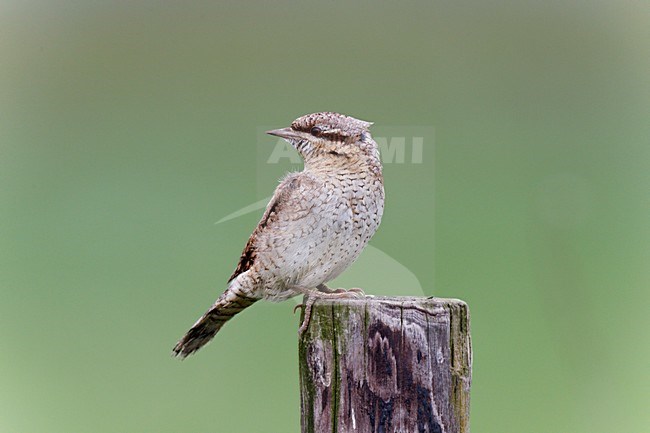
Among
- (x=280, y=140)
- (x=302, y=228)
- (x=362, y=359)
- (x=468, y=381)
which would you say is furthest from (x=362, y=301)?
(x=280, y=140)

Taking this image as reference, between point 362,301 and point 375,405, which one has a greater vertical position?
point 362,301

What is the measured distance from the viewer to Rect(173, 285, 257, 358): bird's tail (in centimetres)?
303

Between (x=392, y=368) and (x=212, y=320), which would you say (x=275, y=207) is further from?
(x=392, y=368)

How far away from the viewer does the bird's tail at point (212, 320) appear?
303cm

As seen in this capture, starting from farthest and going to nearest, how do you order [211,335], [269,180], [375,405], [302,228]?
1. [269,180]
2. [211,335]
3. [302,228]
4. [375,405]

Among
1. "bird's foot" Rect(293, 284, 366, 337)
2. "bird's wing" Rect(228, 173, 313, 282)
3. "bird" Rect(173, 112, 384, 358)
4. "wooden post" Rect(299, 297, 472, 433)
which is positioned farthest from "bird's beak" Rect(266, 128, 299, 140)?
"wooden post" Rect(299, 297, 472, 433)

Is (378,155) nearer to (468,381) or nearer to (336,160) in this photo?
(336,160)

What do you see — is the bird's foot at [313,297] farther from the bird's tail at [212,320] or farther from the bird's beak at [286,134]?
the bird's beak at [286,134]

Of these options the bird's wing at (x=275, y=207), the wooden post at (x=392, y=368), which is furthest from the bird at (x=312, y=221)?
the wooden post at (x=392, y=368)

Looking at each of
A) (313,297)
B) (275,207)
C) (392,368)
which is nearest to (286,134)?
(275,207)

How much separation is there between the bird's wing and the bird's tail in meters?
0.12

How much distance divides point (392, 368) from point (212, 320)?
108 centimetres

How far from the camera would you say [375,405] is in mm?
2240

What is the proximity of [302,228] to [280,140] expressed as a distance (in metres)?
0.48
